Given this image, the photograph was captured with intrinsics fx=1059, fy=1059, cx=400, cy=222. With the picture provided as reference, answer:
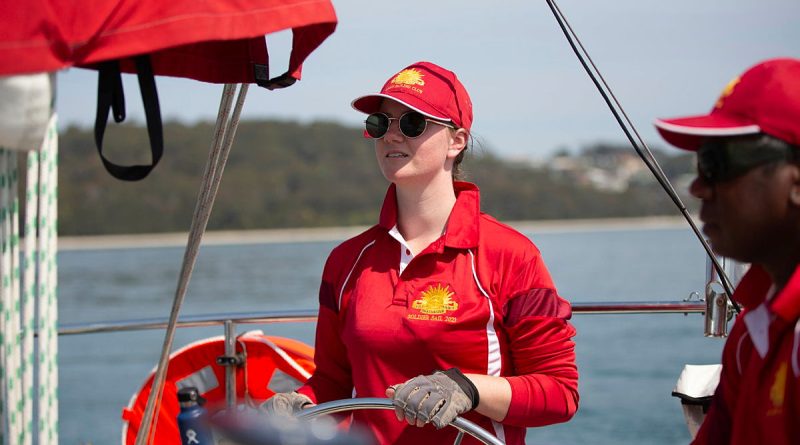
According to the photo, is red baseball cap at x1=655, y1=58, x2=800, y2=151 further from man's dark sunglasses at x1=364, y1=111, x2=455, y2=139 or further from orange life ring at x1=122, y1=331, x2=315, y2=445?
orange life ring at x1=122, y1=331, x2=315, y2=445

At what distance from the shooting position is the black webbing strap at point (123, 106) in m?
1.86

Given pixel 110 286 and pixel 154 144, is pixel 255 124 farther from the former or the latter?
pixel 154 144

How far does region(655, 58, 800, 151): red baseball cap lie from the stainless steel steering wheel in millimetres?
670

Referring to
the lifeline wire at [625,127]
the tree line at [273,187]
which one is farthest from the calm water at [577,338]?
the tree line at [273,187]

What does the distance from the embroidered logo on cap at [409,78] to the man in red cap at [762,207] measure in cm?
88

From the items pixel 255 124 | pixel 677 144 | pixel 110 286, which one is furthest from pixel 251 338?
pixel 255 124

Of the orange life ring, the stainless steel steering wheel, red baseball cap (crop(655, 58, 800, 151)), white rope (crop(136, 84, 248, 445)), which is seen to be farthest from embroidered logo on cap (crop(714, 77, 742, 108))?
the orange life ring

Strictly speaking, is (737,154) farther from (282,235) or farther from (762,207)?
(282,235)

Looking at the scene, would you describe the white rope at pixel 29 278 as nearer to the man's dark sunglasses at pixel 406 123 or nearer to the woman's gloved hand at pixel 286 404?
the woman's gloved hand at pixel 286 404

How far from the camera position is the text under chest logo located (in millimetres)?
2080

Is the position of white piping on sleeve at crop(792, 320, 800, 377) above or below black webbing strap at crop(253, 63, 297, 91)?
below

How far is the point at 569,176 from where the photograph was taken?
79.1 metres

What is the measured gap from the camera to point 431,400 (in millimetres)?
1853

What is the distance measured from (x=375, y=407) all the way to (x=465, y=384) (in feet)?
0.58
